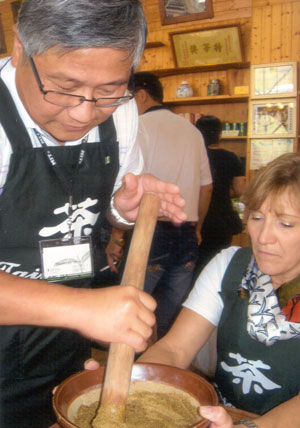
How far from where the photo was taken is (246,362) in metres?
1.39

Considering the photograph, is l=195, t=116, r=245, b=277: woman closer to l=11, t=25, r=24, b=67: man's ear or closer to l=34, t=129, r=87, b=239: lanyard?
l=34, t=129, r=87, b=239: lanyard

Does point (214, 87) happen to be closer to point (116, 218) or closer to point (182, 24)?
point (182, 24)

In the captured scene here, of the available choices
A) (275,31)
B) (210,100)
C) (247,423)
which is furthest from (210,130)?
(247,423)

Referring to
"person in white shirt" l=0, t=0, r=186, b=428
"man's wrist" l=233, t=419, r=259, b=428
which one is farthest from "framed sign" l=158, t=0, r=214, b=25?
"man's wrist" l=233, t=419, r=259, b=428

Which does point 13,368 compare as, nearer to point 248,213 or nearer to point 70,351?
point 70,351

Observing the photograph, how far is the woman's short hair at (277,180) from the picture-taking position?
1.41 m

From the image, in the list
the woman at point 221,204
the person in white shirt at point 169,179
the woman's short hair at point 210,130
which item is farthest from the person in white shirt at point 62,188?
the woman's short hair at point 210,130

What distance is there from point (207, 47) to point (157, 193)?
400 centimetres

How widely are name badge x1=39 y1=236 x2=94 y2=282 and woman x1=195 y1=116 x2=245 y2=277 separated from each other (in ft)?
5.88

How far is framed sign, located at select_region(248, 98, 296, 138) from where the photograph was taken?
4293 millimetres

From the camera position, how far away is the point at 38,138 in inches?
47.2

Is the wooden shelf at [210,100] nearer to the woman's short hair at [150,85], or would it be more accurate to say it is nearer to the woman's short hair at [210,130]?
the woman's short hair at [210,130]

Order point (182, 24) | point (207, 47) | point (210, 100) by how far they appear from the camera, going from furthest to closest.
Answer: point (182, 24) < point (210, 100) < point (207, 47)

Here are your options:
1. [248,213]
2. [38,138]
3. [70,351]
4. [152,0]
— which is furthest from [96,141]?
[152,0]
